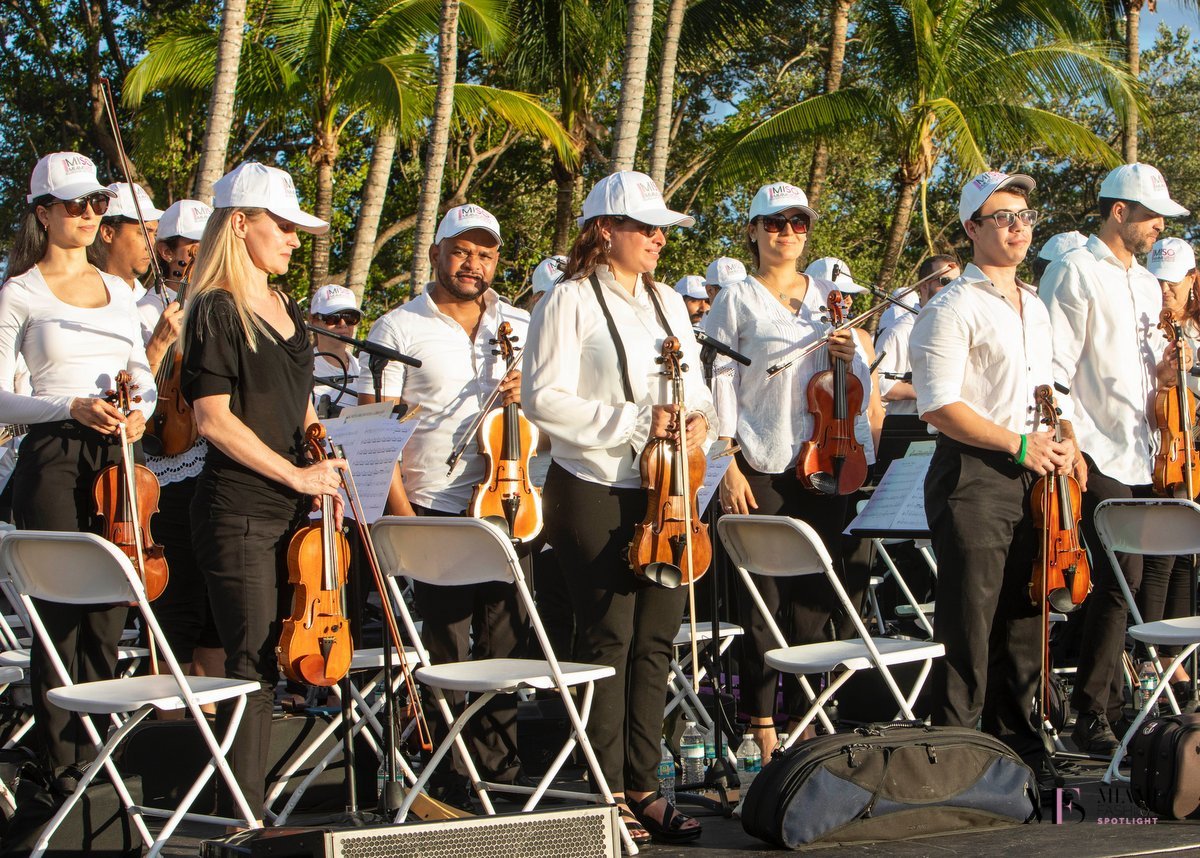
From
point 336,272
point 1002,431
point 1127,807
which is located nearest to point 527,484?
point 1002,431

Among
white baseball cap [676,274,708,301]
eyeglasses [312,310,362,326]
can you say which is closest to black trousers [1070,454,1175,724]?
white baseball cap [676,274,708,301]

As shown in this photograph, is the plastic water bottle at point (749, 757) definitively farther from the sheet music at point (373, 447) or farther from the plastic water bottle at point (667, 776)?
the sheet music at point (373, 447)

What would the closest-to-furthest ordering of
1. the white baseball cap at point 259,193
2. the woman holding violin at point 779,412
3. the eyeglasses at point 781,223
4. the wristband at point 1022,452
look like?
the white baseball cap at point 259,193 < the wristband at point 1022,452 < the woman holding violin at point 779,412 < the eyeglasses at point 781,223

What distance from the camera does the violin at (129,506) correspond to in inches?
186

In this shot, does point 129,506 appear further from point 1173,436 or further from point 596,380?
point 1173,436

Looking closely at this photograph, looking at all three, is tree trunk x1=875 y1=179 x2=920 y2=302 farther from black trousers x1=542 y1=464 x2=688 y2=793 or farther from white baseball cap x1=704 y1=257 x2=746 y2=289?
black trousers x1=542 y1=464 x2=688 y2=793

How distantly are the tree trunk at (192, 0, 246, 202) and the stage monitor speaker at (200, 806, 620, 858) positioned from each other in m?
8.00

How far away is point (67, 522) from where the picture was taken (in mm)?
4895

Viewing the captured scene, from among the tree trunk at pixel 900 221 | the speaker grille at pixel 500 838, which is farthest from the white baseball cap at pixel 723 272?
the tree trunk at pixel 900 221

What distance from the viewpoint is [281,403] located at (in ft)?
14.5

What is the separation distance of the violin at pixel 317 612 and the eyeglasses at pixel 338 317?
4958 millimetres

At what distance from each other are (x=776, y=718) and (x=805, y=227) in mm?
2042

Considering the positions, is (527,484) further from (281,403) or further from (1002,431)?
(1002,431)

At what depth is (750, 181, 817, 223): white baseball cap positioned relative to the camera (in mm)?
5922
